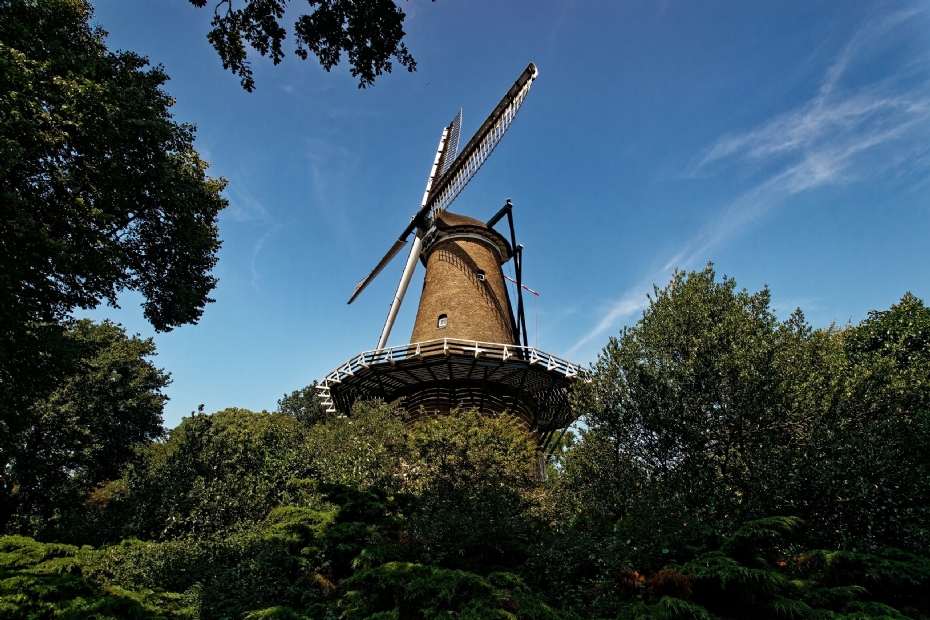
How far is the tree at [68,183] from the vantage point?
31.4 feet

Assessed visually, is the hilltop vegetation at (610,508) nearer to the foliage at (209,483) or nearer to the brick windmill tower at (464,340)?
the foliage at (209,483)

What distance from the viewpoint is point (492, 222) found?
87.4 feet

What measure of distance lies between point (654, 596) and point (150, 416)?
31998 millimetres

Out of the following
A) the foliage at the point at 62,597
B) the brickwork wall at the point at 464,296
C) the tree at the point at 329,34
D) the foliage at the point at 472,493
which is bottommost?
the foliage at the point at 62,597

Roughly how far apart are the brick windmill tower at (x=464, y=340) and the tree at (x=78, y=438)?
428 inches

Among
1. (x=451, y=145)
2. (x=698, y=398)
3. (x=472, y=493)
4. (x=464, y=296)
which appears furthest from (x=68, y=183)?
(x=451, y=145)

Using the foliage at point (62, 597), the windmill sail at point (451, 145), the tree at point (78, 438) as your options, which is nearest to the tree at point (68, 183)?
the foliage at point (62, 597)

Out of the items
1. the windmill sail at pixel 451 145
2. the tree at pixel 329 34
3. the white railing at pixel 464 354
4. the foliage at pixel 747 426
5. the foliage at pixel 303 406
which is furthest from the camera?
the foliage at pixel 303 406

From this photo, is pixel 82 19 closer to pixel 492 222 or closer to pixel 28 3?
pixel 28 3

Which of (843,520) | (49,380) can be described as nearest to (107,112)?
(49,380)

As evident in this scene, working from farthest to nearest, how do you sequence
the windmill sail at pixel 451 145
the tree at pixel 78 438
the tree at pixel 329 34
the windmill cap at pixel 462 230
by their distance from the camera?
the windmill sail at pixel 451 145 → the windmill cap at pixel 462 230 → the tree at pixel 78 438 → the tree at pixel 329 34

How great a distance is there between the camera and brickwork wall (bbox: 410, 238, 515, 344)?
21422 mm

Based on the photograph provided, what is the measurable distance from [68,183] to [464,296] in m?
14.4

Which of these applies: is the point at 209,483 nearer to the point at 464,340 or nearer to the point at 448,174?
the point at 464,340
